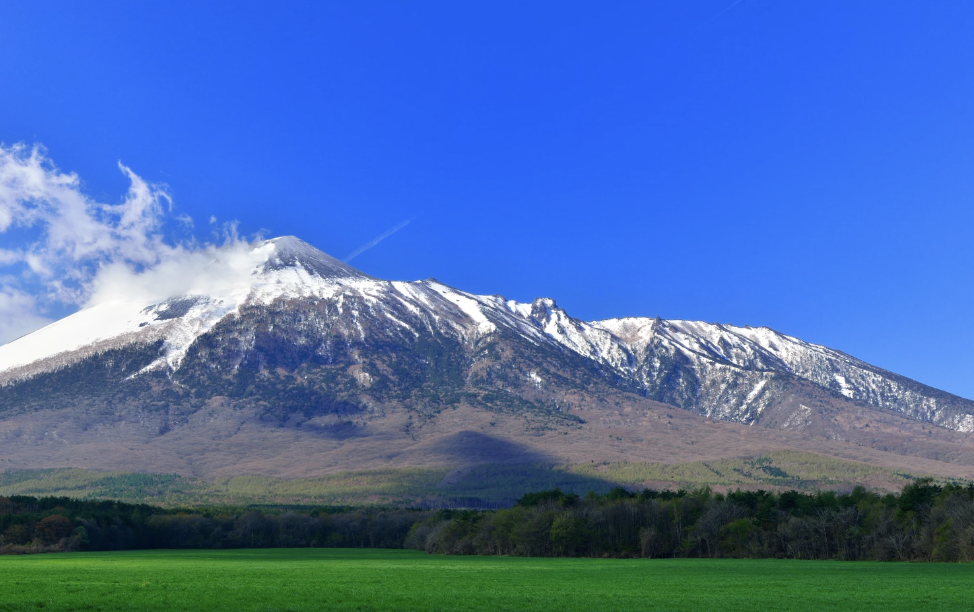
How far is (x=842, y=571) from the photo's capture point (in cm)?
8644

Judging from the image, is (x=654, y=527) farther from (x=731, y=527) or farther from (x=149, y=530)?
(x=149, y=530)

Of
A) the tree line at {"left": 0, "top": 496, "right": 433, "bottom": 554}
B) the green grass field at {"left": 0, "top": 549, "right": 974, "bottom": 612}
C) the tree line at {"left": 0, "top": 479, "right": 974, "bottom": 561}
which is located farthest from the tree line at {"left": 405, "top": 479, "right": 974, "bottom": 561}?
the tree line at {"left": 0, "top": 496, "right": 433, "bottom": 554}

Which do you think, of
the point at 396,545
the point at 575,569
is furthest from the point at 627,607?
the point at 396,545

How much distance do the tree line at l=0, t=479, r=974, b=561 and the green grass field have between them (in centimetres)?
2748

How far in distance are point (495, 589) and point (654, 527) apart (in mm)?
75675

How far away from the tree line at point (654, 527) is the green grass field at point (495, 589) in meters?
27.5

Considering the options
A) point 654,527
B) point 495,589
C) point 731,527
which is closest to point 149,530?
point 654,527

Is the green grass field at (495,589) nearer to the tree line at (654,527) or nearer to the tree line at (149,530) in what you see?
the tree line at (654,527)

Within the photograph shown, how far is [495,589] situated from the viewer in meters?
64.9

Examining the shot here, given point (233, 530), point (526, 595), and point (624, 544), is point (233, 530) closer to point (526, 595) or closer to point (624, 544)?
point (624, 544)

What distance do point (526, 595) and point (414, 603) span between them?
10439 mm

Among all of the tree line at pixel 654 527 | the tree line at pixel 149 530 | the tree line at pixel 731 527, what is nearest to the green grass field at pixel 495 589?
the tree line at pixel 731 527

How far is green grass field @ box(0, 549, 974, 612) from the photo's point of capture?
169 ft

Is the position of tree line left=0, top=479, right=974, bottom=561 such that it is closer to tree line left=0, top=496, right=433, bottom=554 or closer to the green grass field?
tree line left=0, top=496, right=433, bottom=554
